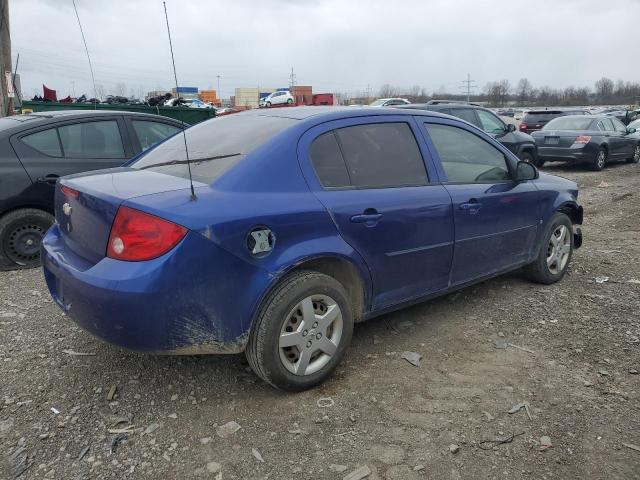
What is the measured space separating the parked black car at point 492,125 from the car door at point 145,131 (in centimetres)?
612

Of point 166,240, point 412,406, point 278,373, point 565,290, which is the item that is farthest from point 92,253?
point 565,290

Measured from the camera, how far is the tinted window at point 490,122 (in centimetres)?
1169

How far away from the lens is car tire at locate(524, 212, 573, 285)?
4.84m

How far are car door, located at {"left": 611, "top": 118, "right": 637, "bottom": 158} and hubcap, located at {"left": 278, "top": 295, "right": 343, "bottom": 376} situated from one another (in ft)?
47.6

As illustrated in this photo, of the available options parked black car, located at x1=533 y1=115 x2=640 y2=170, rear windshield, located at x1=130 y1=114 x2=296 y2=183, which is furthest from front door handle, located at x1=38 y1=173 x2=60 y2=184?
parked black car, located at x1=533 y1=115 x2=640 y2=170

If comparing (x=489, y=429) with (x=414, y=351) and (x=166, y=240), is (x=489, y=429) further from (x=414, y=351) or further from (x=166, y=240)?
(x=166, y=240)

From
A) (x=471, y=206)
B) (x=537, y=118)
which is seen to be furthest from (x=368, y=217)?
(x=537, y=118)

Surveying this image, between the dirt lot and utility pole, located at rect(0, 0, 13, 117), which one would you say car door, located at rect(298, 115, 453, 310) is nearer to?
the dirt lot

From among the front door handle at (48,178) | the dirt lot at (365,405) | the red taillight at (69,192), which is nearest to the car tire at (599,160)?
the dirt lot at (365,405)

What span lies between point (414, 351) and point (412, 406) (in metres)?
0.69

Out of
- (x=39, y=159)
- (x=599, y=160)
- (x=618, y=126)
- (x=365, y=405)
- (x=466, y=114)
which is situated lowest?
(x=599, y=160)

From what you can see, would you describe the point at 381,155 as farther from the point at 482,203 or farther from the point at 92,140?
the point at 92,140

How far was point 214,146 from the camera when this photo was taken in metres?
3.37

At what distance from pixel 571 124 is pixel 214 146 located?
13.7 meters
